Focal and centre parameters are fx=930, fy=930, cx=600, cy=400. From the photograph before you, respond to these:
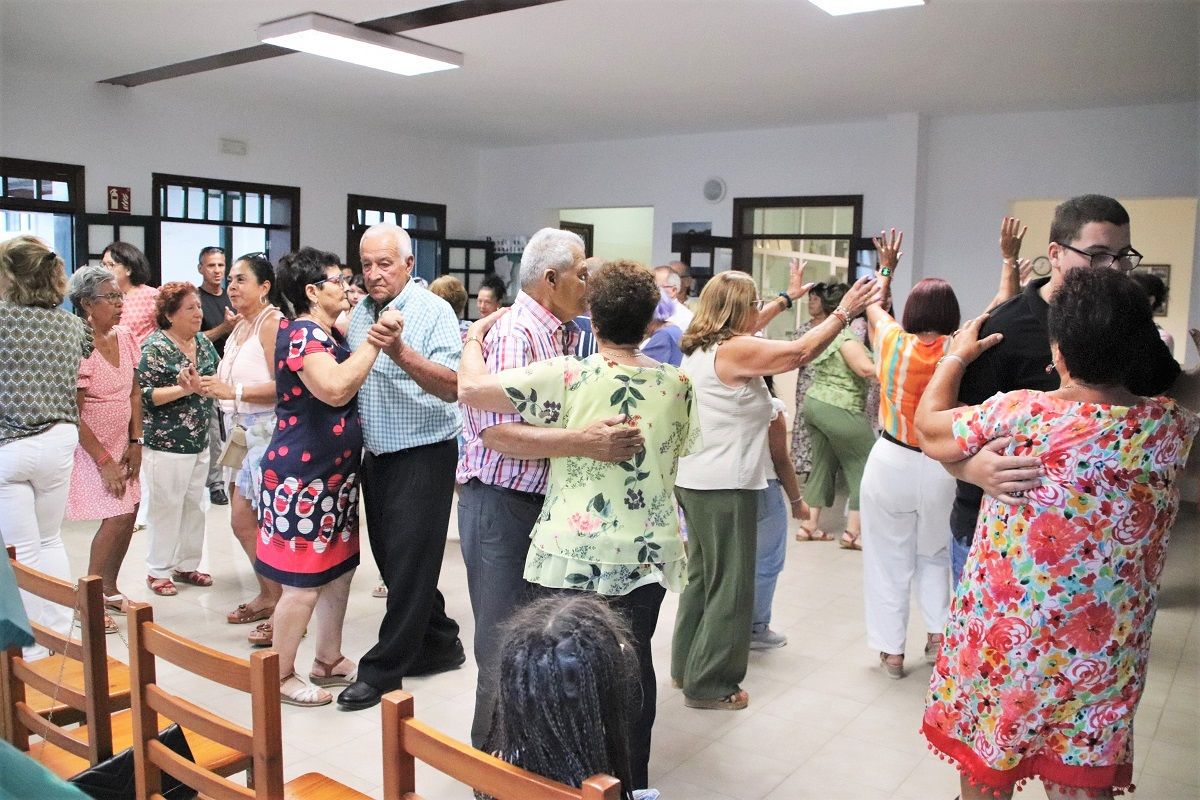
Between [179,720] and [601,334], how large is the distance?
1179 mm

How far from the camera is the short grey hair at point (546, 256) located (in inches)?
96.2

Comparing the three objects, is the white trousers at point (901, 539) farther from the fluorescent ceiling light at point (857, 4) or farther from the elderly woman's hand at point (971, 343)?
the fluorescent ceiling light at point (857, 4)

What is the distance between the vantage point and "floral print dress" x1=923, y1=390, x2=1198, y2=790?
172 centimetres

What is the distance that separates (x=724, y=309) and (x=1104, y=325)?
148 cm

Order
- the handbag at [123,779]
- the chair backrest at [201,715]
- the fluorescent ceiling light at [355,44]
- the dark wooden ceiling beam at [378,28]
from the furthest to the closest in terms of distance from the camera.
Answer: the fluorescent ceiling light at [355,44] → the dark wooden ceiling beam at [378,28] → the handbag at [123,779] → the chair backrest at [201,715]

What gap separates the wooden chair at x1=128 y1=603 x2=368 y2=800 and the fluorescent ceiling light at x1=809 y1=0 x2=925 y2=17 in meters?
4.53

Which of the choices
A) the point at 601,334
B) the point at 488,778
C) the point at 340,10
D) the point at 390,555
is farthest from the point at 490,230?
the point at 488,778

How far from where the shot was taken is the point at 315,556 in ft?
9.91

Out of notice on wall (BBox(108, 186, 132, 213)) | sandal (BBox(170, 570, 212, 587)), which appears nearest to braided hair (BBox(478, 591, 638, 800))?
sandal (BBox(170, 570, 212, 587))

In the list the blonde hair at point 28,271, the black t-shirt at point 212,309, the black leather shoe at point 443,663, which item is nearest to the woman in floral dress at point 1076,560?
the black leather shoe at point 443,663

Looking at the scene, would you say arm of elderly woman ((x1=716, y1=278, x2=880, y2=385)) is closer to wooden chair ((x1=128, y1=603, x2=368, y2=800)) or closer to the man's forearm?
the man's forearm

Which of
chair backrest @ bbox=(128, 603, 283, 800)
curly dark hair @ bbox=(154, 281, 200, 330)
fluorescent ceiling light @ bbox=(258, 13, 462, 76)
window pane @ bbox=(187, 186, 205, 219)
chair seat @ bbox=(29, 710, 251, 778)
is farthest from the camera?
window pane @ bbox=(187, 186, 205, 219)

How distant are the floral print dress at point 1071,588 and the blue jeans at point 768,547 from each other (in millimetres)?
1772

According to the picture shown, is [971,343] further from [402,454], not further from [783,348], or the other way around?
[402,454]
